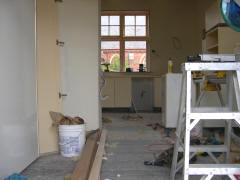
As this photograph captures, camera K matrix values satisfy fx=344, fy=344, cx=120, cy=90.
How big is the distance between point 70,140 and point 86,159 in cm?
59

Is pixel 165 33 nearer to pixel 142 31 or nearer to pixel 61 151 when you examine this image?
pixel 142 31

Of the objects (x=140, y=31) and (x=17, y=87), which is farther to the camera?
(x=140, y=31)

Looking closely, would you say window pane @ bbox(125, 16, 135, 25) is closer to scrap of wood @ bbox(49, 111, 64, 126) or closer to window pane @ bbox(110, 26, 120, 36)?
window pane @ bbox(110, 26, 120, 36)

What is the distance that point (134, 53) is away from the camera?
33.8ft

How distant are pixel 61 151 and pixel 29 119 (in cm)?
69

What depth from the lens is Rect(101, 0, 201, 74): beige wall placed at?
10.1 meters

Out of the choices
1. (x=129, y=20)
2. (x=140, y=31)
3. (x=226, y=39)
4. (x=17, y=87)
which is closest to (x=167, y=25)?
(x=140, y=31)

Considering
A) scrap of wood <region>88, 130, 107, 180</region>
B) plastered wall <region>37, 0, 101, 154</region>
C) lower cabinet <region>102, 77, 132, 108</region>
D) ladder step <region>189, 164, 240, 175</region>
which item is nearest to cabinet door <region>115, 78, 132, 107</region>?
lower cabinet <region>102, 77, 132, 108</region>

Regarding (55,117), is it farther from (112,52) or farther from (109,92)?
(112,52)

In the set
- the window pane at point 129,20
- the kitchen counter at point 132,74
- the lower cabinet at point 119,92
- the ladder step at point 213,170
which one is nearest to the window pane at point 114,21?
the window pane at point 129,20

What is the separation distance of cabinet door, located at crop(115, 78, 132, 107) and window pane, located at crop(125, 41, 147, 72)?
95cm

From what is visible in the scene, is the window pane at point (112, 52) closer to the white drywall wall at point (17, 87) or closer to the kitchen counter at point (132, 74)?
the kitchen counter at point (132, 74)

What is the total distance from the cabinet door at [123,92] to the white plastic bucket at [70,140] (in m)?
5.46

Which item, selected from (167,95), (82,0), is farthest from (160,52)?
(82,0)
